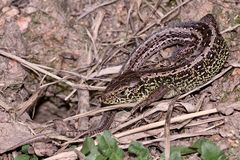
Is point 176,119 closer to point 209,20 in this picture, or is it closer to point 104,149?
point 104,149

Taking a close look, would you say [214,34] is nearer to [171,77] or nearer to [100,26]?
[171,77]

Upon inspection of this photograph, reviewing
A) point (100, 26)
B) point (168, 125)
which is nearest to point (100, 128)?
point (168, 125)

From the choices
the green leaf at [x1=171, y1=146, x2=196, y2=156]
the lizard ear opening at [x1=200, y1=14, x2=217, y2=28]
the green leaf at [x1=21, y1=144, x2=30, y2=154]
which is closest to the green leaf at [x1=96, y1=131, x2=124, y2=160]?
the green leaf at [x1=171, y1=146, x2=196, y2=156]

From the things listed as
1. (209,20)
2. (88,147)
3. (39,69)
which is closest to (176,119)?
(88,147)

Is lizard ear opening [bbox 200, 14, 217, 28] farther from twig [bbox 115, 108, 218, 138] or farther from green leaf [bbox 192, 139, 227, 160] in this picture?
green leaf [bbox 192, 139, 227, 160]

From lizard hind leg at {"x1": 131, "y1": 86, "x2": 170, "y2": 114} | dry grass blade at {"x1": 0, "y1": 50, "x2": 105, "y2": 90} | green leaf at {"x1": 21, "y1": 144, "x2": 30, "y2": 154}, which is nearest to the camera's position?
green leaf at {"x1": 21, "y1": 144, "x2": 30, "y2": 154}
